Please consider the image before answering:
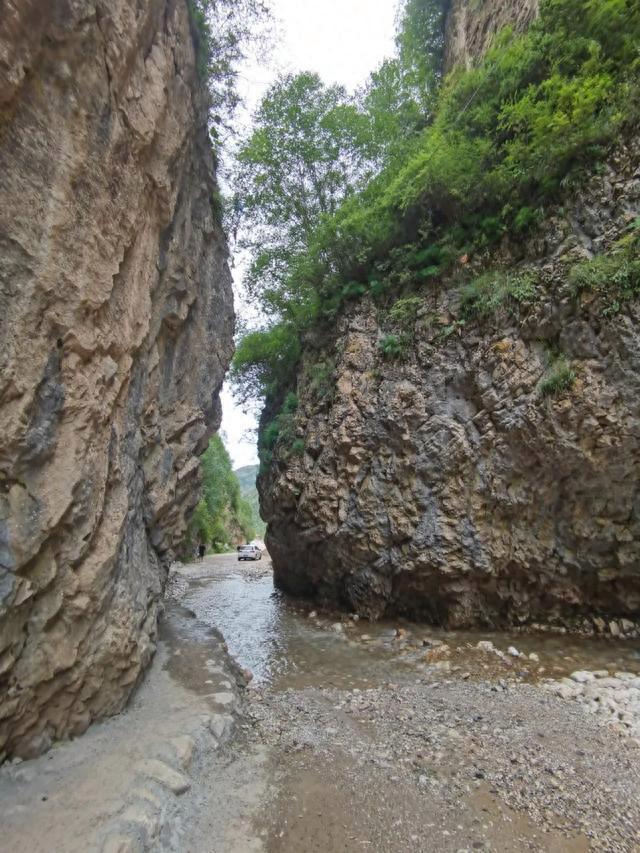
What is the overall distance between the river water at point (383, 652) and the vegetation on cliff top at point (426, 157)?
6.42 meters

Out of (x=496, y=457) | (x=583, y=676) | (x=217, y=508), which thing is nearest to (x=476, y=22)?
(x=496, y=457)

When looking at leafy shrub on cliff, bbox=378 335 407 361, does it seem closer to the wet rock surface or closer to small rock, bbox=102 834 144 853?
the wet rock surface

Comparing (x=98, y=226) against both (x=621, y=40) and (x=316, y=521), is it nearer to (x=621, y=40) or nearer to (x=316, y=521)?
(x=316, y=521)

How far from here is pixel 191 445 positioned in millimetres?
9070

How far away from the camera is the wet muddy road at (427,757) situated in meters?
3.44

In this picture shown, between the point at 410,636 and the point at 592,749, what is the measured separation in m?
4.24

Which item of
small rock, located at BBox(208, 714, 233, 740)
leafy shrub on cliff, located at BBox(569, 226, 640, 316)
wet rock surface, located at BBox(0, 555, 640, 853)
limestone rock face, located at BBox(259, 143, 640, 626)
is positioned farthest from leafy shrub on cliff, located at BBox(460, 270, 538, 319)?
small rock, located at BBox(208, 714, 233, 740)

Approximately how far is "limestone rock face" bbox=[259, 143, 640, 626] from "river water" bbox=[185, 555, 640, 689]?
0.58 m

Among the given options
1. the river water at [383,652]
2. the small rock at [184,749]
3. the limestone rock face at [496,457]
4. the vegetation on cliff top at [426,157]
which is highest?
the vegetation on cliff top at [426,157]

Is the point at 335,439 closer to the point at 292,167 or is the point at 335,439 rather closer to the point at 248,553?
the point at 292,167

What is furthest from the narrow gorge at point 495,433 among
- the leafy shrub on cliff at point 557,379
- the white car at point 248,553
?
the white car at point 248,553

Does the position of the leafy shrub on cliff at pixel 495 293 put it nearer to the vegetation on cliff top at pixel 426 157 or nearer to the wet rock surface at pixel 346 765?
the vegetation on cliff top at pixel 426 157

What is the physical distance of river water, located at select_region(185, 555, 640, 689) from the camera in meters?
6.59

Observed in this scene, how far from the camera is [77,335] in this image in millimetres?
4027
